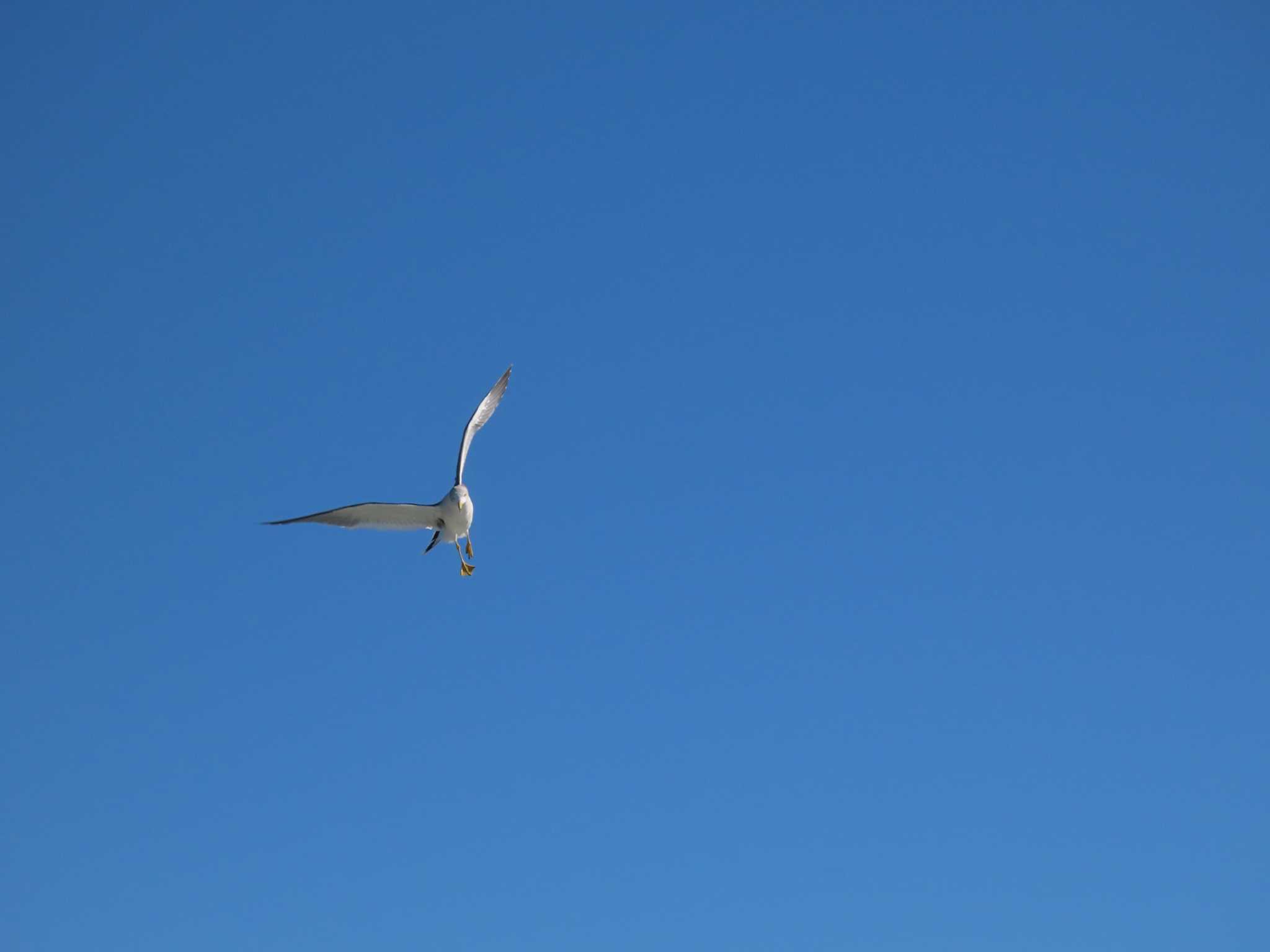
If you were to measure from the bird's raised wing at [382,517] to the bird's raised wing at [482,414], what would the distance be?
1648 mm

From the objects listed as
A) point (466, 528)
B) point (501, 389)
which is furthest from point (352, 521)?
point (501, 389)

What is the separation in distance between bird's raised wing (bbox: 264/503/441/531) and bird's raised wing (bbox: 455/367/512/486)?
165cm

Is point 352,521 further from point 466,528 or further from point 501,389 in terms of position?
point 501,389

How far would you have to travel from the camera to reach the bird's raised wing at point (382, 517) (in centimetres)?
3008

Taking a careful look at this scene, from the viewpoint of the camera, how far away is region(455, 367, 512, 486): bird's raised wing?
106 feet

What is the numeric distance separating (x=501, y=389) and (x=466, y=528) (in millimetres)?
6344

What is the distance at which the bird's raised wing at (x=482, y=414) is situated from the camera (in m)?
32.2

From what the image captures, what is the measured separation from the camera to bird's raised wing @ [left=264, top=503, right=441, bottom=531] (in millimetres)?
30078

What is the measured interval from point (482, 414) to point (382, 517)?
497cm

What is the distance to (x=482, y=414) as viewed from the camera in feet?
113

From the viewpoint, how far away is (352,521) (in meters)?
30.7

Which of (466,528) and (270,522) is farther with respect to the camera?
(466,528)

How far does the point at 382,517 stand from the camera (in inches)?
1209

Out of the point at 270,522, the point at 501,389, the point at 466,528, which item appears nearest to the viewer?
the point at 270,522
